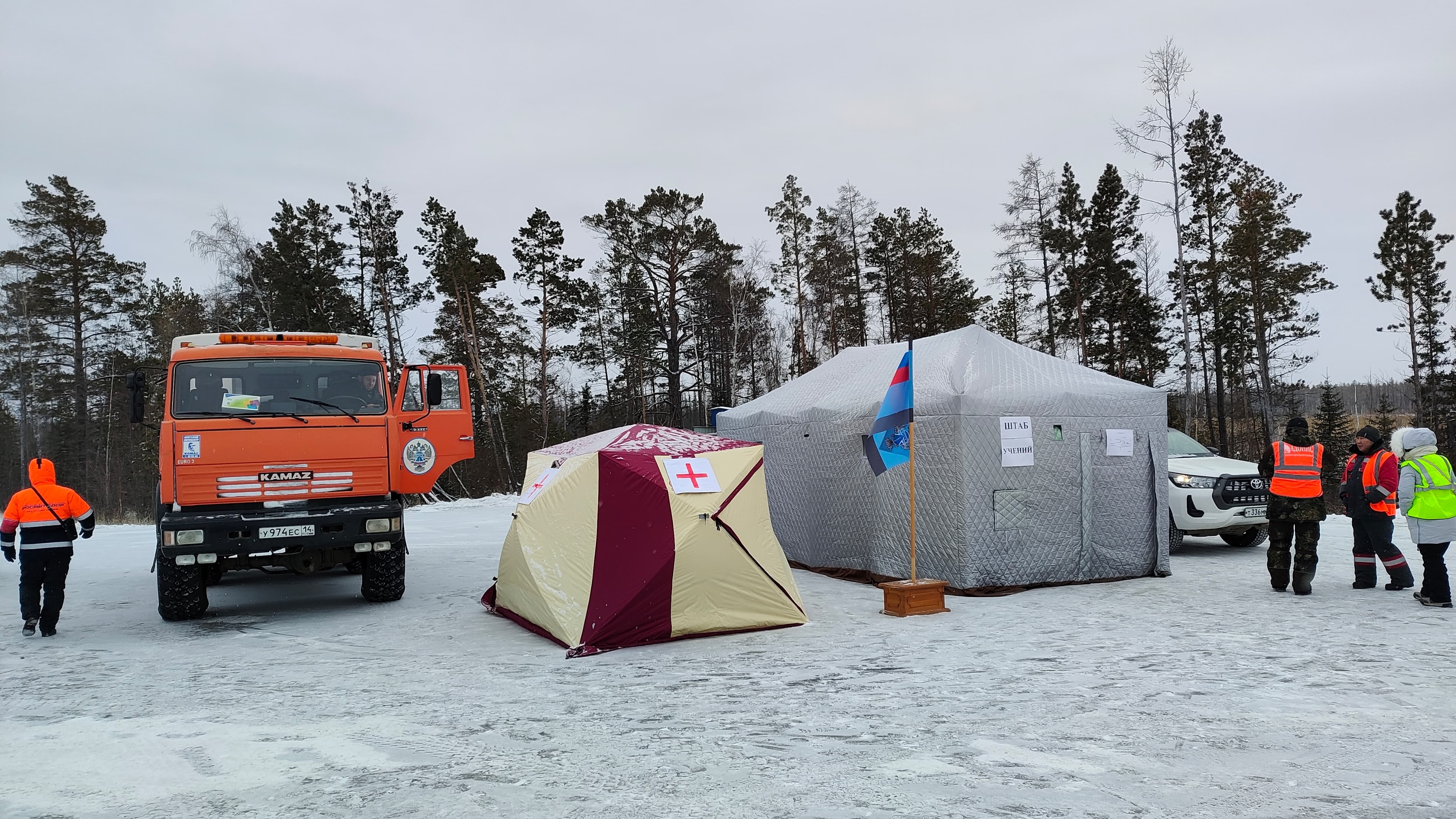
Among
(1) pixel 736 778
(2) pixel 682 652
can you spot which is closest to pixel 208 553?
(2) pixel 682 652

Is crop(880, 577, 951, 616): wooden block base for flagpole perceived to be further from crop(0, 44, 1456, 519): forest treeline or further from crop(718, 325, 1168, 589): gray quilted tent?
crop(0, 44, 1456, 519): forest treeline

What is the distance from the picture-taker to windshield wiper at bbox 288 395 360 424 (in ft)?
27.7

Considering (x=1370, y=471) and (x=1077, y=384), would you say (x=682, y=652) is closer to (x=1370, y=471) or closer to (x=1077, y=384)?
(x=1077, y=384)

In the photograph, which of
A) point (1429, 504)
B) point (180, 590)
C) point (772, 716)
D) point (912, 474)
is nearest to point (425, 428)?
point (180, 590)

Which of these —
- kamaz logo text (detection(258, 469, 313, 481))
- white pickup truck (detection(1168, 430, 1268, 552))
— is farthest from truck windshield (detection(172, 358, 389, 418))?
white pickup truck (detection(1168, 430, 1268, 552))

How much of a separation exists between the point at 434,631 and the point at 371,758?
358cm

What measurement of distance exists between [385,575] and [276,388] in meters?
2.19

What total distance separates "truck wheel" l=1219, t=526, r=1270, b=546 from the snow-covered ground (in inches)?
169

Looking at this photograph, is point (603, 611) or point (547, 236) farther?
point (547, 236)

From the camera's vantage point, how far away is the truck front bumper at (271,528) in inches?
305

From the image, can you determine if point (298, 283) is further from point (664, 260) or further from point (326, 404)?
point (326, 404)

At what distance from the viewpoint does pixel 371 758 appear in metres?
4.27

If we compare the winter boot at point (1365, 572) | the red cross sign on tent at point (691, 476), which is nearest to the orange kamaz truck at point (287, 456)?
the red cross sign on tent at point (691, 476)

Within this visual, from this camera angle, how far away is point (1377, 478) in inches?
322
